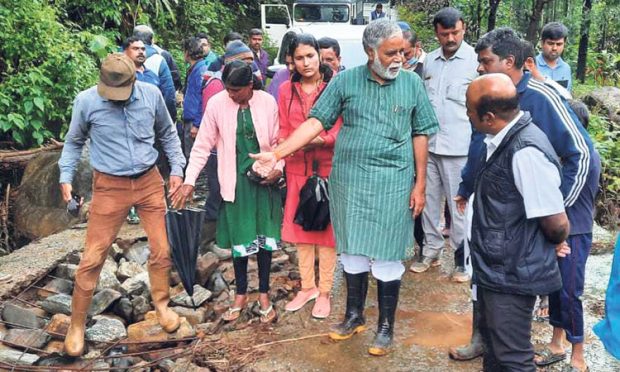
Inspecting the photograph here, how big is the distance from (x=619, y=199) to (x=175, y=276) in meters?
5.26

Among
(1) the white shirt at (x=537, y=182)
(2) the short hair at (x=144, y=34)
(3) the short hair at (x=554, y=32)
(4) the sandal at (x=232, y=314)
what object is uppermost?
(2) the short hair at (x=144, y=34)

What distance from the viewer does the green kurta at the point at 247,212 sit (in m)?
4.02

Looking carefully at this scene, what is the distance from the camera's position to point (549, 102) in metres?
3.15

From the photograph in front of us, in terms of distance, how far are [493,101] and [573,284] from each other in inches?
49.0

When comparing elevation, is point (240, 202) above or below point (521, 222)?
below

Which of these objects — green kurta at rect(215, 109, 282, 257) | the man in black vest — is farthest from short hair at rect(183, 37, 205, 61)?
the man in black vest

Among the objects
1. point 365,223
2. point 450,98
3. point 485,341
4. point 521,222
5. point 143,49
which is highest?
point 143,49

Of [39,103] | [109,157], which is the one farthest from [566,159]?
[39,103]

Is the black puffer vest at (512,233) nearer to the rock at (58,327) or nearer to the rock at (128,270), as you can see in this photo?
the rock at (58,327)

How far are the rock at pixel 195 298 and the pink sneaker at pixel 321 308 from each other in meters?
0.94

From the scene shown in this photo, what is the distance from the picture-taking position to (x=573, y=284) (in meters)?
3.32

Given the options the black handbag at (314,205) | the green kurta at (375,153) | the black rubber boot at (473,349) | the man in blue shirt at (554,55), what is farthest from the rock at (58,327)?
the man in blue shirt at (554,55)

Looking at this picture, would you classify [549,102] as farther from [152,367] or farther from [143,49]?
[143,49]

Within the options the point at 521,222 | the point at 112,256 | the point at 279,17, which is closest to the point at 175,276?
the point at 112,256
